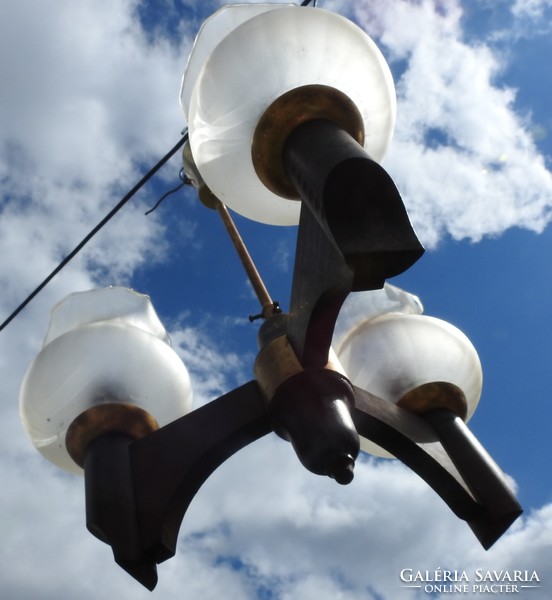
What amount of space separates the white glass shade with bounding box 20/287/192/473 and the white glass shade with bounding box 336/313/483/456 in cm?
74

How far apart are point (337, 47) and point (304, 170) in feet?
1.92

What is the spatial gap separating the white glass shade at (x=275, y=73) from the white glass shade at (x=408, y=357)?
2.71 feet

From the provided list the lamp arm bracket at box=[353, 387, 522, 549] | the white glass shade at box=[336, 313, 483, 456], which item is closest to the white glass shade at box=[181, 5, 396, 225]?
the white glass shade at box=[336, 313, 483, 456]

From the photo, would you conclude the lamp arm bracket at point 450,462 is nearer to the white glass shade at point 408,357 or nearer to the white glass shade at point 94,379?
the white glass shade at point 408,357

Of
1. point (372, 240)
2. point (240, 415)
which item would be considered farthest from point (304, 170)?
point (240, 415)

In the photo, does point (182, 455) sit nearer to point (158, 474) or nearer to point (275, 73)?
point (158, 474)

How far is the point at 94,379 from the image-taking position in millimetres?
2467

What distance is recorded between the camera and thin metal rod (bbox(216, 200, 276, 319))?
256 centimetres

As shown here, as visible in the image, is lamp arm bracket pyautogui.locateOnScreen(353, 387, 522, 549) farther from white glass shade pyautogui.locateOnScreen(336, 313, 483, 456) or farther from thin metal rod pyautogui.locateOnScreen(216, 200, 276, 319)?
thin metal rod pyautogui.locateOnScreen(216, 200, 276, 319)

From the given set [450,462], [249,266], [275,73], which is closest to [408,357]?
[450,462]

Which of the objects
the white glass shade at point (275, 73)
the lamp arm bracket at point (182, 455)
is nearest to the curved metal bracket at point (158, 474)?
the lamp arm bracket at point (182, 455)

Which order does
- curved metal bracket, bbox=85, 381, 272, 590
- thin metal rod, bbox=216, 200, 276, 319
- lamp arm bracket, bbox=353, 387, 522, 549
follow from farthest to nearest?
thin metal rod, bbox=216, 200, 276, 319, lamp arm bracket, bbox=353, 387, 522, 549, curved metal bracket, bbox=85, 381, 272, 590

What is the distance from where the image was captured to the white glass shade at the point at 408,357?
257 cm

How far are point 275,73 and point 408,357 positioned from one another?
1225 millimetres
